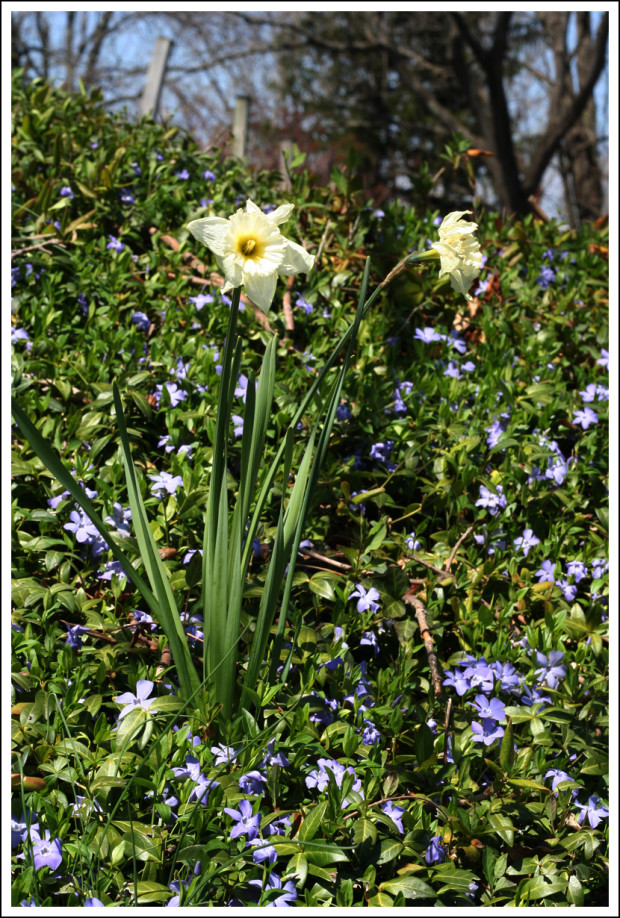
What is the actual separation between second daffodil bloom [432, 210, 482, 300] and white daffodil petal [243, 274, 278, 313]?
0.29m

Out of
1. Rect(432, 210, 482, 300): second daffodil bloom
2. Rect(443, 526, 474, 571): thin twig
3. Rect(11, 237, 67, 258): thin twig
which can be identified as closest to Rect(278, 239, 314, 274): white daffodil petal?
Rect(432, 210, 482, 300): second daffodil bloom

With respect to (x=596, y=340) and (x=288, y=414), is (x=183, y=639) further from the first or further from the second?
(x=596, y=340)

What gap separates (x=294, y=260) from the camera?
124 cm

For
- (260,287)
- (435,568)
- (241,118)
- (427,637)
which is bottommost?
(427,637)

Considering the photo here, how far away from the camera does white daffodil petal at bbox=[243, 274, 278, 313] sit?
1.18m

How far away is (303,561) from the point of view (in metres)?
1.80

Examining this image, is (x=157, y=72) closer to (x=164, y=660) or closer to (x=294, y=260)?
(x=294, y=260)

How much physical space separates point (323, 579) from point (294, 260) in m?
0.71

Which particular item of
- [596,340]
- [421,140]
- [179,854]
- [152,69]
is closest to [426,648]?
[179,854]

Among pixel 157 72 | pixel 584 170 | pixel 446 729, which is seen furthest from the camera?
pixel 584 170

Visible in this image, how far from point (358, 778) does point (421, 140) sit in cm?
1493

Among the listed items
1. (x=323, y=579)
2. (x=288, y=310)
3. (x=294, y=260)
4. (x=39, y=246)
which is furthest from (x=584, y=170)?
(x=294, y=260)

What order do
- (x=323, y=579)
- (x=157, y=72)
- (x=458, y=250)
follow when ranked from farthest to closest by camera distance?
(x=157, y=72)
(x=323, y=579)
(x=458, y=250)

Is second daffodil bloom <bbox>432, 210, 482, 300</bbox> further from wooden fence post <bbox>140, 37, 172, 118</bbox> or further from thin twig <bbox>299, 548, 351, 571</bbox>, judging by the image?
wooden fence post <bbox>140, 37, 172, 118</bbox>
